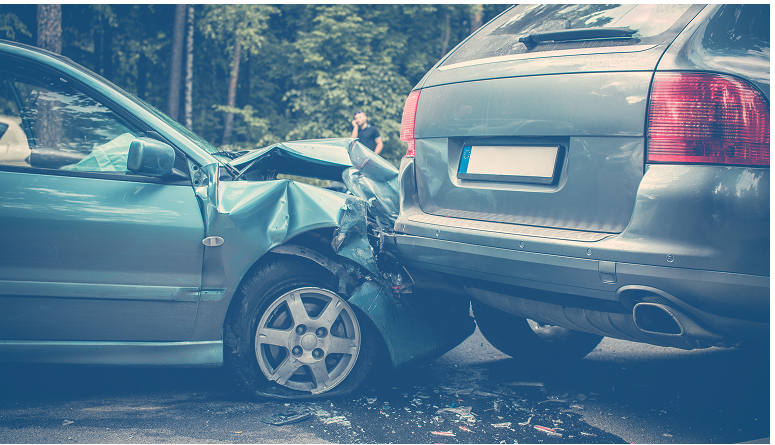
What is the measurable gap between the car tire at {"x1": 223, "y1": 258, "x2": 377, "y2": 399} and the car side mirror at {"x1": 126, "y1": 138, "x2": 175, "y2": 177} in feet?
2.06

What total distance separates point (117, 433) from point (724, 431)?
8.49 ft

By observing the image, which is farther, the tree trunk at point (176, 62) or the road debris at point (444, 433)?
the tree trunk at point (176, 62)

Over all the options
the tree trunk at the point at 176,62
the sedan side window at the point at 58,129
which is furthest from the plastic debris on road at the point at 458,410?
the tree trunk at the point at 176,62

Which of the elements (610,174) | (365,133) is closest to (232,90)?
(365,133)

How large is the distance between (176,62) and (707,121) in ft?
52.1

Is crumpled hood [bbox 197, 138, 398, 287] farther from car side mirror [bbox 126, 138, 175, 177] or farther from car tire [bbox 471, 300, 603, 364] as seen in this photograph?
car tire [bbox 471, 300, 603, 364]

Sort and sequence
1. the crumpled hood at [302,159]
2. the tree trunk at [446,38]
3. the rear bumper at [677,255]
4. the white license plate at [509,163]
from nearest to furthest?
the rear bumper at [677,255] < the white license plate at [509,163] < the crumpled hood at [302,159] < the tree trunk at [446,38]

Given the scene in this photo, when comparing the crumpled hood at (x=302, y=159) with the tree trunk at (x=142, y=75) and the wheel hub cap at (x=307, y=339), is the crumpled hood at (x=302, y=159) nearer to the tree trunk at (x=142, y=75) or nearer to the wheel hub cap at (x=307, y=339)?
the wheel hub cap at (x=307, y=339)

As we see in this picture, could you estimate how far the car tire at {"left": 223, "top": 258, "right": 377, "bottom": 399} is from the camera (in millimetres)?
2871

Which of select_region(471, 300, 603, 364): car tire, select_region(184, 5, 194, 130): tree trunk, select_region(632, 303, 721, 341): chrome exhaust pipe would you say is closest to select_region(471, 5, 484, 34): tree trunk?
select_region(184, 5, 194, 130): tree trunk

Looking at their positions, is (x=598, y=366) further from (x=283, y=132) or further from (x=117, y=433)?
(x=283, y=132)

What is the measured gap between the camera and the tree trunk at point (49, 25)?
9141 millimetres

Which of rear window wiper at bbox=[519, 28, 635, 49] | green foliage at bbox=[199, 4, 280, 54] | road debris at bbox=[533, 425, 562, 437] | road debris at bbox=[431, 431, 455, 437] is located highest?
green foliage at bbox=[199, 4, 280, 54]

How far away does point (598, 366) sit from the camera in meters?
3.70
